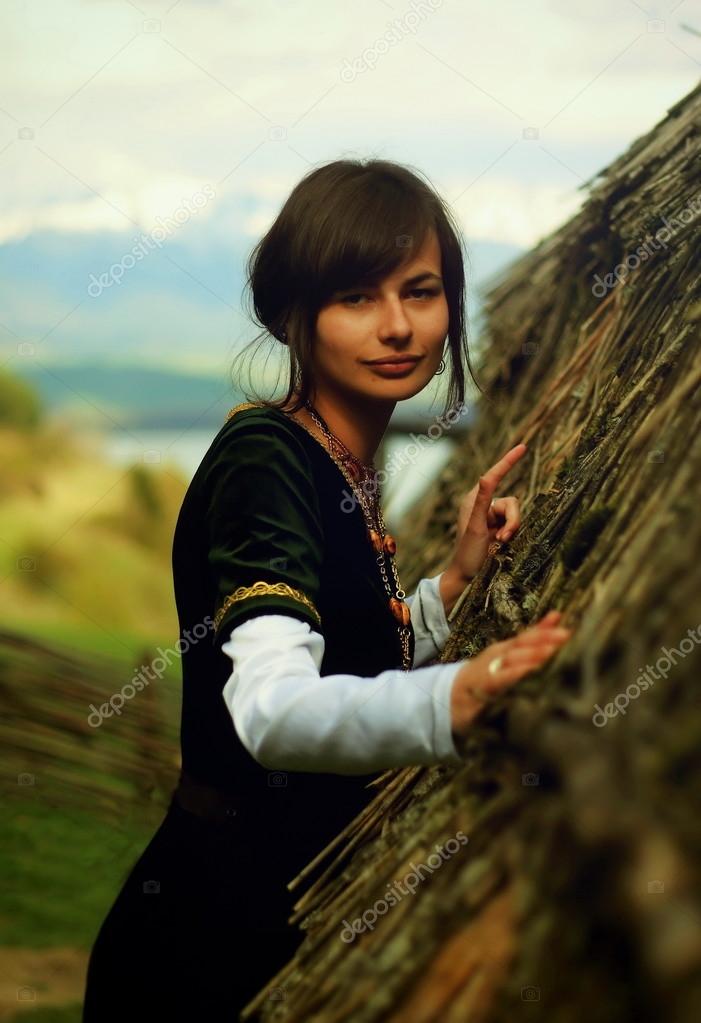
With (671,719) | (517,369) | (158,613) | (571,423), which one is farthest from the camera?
(158,613)

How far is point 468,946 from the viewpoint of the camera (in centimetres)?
94

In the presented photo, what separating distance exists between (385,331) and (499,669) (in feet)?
2.26

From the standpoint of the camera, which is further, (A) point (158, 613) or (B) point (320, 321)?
(A) point (158, 613)

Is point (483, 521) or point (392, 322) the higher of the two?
point (392, 322)

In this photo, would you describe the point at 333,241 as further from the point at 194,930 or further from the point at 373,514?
the point at 194,930

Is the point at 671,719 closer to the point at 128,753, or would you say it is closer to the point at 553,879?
the point at 553,879

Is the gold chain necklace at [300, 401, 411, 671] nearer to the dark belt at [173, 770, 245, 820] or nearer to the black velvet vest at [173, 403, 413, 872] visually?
the black velvet vest at [173, 403, 413, 872]

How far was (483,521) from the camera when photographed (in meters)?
2.00

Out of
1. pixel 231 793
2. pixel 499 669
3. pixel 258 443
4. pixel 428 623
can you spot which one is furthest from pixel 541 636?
pixel 428 623

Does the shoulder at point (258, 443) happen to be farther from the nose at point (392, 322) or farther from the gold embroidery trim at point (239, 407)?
the nose at point (392, 322)

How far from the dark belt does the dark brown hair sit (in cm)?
55

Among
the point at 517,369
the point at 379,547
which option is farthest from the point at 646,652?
the point at 517,369

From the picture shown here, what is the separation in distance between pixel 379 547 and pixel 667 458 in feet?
1.89

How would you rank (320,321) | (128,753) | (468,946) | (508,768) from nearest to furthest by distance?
(468,946), (508,768), (320,321), (128,753)
